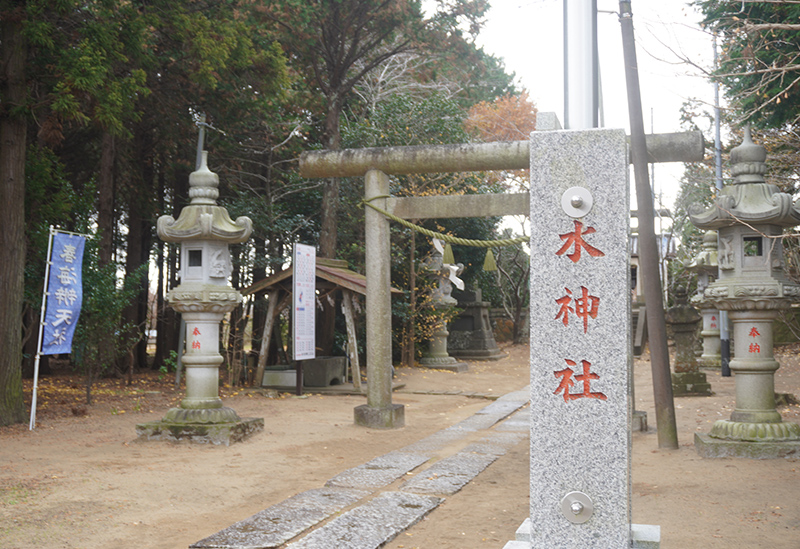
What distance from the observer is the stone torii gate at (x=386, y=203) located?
26.8ft

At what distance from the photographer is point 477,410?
36.2ft

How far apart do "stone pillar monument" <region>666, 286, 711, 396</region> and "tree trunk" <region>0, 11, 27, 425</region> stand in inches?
396

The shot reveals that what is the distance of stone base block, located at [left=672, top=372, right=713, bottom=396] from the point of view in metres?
11.6

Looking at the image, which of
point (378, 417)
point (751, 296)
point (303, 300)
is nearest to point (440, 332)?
point (303, 300)

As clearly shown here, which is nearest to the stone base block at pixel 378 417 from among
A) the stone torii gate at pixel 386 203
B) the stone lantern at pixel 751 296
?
the stone torii gate at pixel 386 203

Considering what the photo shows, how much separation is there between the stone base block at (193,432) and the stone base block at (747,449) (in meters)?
4.95

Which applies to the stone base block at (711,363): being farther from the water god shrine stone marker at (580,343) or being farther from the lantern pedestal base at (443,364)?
the water god shrine stone marker at (580,343)

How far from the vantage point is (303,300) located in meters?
11.7

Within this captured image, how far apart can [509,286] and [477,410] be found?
16273 mm

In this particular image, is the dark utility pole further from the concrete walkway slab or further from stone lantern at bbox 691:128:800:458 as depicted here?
the concrete walkway slab

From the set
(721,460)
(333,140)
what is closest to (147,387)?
(333,140)

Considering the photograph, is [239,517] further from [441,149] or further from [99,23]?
[99,23]

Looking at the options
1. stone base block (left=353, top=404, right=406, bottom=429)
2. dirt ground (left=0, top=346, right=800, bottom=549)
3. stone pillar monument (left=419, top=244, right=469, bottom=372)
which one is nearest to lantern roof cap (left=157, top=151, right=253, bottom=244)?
dirt ground (left=0, top=346, right=800, bottom=549)

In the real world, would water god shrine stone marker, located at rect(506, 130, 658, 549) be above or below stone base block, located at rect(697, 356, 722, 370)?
above
